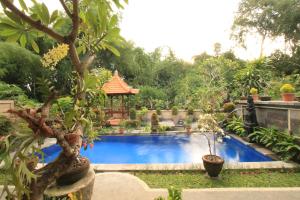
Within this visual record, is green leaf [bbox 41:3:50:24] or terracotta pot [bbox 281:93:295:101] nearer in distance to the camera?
green leaf [bbox 41:3:50:24]

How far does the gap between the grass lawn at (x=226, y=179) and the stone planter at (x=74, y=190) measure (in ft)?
4.87

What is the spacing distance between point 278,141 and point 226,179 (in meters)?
3.15

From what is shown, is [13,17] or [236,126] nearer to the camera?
[13,17]

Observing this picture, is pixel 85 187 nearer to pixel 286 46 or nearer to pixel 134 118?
pixel 134 118

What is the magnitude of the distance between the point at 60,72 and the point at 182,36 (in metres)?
13.5

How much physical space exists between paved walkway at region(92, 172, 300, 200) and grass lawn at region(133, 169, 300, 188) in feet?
1.03

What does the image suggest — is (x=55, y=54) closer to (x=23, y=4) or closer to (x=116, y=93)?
(x=23, y=4)

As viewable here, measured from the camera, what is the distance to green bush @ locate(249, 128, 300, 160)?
5.28 meters

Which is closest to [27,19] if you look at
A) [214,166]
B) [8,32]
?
[8,32]

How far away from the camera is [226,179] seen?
13.7 feet

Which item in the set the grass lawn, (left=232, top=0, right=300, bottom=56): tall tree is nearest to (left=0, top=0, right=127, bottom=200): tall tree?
the grass lawn

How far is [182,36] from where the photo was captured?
2195cm

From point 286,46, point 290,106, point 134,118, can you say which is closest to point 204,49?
point 286,46

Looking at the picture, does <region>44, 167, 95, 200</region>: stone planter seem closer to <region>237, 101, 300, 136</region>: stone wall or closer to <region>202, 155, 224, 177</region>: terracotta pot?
<region>202, 155, 224, 177</region>: terracotta pot
